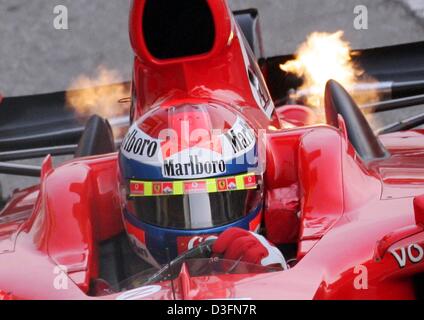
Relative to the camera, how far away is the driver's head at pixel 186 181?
13.2ft

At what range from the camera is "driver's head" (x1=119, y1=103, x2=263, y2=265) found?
403 centimetres

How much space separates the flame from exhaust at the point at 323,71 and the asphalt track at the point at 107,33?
2.80 m

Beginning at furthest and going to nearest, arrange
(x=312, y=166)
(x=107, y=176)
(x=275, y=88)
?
(x=275, y=88)
(x=107, y=176)
(x=312, y=166)

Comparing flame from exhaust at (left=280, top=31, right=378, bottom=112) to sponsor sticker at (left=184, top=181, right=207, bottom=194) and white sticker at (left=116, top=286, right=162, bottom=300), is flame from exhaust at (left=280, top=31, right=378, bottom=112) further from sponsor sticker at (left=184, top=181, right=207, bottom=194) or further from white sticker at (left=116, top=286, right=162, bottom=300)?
white sticker at (left=116, top=286, right=162, bottom=300)

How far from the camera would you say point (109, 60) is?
10172mm

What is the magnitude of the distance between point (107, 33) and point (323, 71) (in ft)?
13.6

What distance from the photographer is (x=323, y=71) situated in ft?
23.2

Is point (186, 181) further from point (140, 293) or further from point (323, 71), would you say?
point (323, 71)

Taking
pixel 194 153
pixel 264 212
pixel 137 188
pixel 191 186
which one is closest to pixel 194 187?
pixel 191 186

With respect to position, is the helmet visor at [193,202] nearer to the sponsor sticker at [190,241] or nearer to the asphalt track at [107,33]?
the sponsor sticker at [190,241]

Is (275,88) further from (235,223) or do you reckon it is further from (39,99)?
(235,223)

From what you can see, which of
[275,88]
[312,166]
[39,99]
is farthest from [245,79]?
[39,99]

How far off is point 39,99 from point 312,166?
3168mm

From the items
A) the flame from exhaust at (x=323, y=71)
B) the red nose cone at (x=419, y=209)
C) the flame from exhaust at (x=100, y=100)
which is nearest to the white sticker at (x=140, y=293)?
the red nose cone at (x=419, y=209)
